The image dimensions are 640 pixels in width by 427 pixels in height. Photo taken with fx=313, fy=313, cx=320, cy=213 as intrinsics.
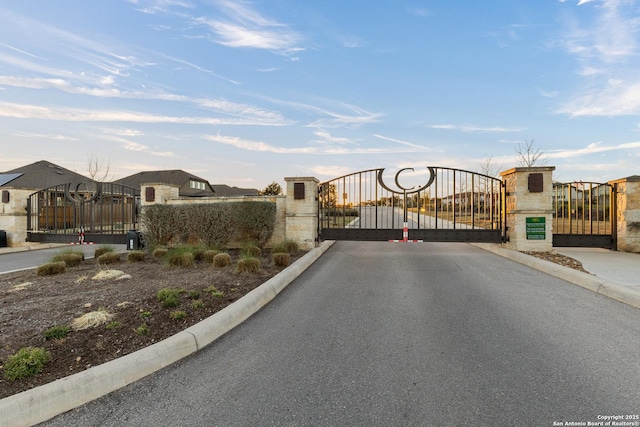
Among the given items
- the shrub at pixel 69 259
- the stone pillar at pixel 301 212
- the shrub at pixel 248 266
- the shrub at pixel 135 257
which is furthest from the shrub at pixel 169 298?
the stone pillar at pixel 301 212

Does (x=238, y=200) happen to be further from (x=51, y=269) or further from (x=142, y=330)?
(x=142, y=330)

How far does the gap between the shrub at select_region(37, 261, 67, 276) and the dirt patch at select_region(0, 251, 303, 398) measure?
0.53 ft

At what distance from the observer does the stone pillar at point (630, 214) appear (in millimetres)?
9336

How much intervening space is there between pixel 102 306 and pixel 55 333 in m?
0.97

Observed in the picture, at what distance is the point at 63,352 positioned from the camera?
3.04m

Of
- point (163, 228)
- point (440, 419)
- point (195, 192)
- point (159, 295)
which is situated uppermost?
point (195, 192)

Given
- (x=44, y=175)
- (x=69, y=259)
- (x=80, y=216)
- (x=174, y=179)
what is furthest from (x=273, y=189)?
(x=69, y=259)

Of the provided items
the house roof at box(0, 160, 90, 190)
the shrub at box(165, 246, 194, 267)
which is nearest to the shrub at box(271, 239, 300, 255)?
the shrub at box(165, 246, 194, 267)

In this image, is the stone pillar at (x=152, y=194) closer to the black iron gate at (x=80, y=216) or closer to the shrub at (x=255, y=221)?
the black iron gate at (x=80, y=216)

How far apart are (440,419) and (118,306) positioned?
419cm

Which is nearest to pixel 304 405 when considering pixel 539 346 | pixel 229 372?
pixel 229 372

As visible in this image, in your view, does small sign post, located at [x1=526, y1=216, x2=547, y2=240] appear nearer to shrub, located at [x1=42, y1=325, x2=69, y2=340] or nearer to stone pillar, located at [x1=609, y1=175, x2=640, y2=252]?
stone pillar, located at [x1=609, y1=175, x2=640, y2=252]

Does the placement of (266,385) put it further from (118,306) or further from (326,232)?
(326,232)

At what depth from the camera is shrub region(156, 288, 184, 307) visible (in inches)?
171
